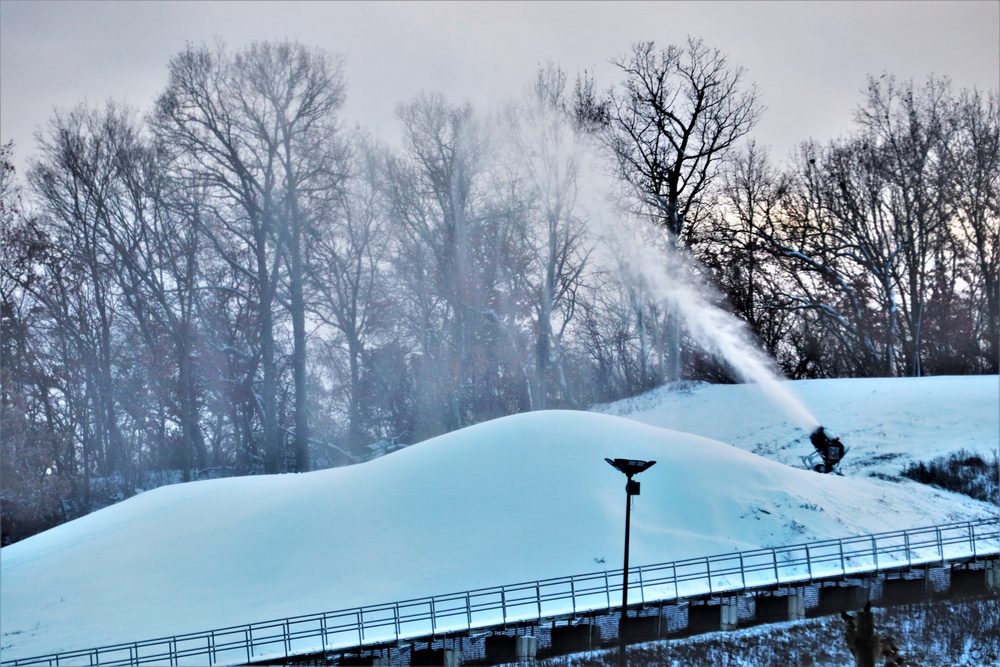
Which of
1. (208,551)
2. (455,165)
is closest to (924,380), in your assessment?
(455,165)

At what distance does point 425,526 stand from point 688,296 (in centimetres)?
3351

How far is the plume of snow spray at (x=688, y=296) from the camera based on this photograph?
60.7m

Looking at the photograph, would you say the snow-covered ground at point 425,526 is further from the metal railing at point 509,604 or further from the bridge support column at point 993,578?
the bridge support column at point 993,578

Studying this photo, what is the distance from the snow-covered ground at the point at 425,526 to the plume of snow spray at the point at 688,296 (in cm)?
1999

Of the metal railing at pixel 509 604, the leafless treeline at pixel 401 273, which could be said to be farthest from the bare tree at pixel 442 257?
the metal railing at pixel 509 604

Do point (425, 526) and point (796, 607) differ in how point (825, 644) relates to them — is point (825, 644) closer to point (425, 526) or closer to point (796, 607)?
point (796, 607)

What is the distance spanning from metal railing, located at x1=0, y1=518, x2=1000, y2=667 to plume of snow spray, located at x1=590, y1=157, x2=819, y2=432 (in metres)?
27.5

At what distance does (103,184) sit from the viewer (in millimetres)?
57438

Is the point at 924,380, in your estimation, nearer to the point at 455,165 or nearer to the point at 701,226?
the point at 701,226

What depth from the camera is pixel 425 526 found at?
32781 mm

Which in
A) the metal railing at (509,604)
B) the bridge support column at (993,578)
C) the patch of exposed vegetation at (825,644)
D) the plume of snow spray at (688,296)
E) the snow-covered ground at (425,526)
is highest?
the plume of snow spray at (688,296)

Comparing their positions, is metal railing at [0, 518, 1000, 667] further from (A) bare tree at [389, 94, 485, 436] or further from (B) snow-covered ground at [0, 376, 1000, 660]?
(A) bare tree at [389, 94, 485, 436]

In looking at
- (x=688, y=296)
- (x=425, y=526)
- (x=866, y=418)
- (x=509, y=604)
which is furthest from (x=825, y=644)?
(x=688, y=296)

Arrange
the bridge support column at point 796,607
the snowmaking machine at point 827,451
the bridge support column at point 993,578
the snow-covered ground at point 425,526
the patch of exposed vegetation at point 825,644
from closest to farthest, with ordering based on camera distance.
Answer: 1. the patch of exposed vegetation at point 825,644
2. the bridge support column at point 796,607
3. the bridge support column at point 993,578
4. the snow-covered ground at point 425,526
5. the snowmaking machine at point 827,451
